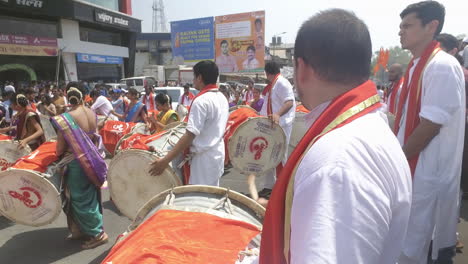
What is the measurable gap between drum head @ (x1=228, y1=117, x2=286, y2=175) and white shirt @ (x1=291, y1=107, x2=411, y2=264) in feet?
12.0

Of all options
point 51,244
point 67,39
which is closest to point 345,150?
point 51,244

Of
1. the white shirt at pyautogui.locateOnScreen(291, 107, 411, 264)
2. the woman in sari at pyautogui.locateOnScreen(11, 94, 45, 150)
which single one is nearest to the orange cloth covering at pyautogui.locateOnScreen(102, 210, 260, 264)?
the white shirt at pyautogui.locateOnScreen(291, 107, 411, 264)

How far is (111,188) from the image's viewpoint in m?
3.22

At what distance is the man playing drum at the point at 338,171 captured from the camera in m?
0.74

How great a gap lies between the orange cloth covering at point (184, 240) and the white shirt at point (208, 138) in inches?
54.0

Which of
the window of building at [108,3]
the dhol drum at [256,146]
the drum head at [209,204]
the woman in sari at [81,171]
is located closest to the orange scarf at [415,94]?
the drum head at [209,204]

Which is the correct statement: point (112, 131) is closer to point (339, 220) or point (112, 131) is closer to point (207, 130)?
point (207, 130)

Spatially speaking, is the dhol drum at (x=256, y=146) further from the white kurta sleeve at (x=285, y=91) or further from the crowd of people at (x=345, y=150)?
the white kurta sleeve at (x=285, y=91)

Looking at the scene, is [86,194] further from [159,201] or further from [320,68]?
[320,68]

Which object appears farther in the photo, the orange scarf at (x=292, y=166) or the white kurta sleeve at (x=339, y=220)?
the orange scarf at (x=292, y=166)

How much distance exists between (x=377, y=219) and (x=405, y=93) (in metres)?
1.99

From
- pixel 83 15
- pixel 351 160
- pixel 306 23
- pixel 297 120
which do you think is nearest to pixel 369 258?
pixel 351 160

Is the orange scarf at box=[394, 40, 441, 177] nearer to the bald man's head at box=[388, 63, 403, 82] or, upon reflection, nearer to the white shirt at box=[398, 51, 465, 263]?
the white shirt at box=[398, 51, 465, 263]

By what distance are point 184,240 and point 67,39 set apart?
27.4 m
